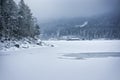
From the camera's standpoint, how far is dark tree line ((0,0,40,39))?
3297 centimetres

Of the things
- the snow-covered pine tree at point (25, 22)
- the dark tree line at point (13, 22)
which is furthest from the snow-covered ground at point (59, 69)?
the snow-covered pine tree at point (25, 22)

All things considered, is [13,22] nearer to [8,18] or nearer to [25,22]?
[8,18]

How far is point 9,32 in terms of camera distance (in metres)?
35.6

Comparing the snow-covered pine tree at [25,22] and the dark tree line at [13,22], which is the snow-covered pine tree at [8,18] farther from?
the snow-covered pine tree at [25,22]

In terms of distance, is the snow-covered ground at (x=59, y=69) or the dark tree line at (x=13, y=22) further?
the dark tree line at (x=13, y=22)

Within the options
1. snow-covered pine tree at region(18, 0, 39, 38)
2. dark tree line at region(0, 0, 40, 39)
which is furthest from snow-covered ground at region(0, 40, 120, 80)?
snow-covered pine tree at region(18, 0, 39, 38)

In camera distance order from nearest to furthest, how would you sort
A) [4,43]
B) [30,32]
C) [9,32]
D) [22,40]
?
1. [4,43]
2. [9,32]
3. [22,40]
4. [30,32]

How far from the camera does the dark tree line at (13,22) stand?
108ft

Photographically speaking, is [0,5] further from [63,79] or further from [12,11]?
[63,79]

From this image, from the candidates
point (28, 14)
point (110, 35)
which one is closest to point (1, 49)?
point (28, 14)

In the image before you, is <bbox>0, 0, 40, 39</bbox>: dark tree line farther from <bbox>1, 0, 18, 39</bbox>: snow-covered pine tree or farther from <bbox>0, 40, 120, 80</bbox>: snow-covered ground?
<bbox>0, 40, 120, 80</bbox>: snow-covered ground

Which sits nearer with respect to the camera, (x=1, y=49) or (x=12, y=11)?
(x=1, y=49)

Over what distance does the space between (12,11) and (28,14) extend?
11.9 meters

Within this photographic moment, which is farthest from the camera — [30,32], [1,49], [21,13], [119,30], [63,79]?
[119,30]
